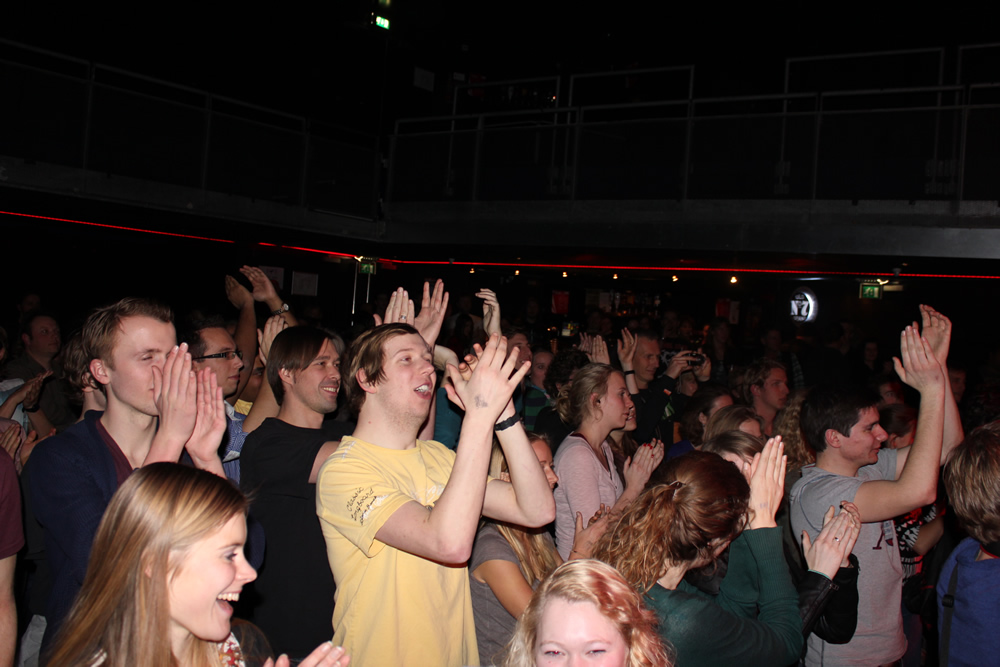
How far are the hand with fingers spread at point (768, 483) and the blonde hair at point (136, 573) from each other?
1.66 m

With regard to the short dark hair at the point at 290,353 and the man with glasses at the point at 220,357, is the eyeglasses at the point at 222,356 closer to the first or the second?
the man with glasses at the point at 220,357

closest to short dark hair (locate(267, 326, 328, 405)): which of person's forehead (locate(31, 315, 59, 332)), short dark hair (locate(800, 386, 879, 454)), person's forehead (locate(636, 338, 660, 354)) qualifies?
short dark hair (locate(800, 386, 879, 454))

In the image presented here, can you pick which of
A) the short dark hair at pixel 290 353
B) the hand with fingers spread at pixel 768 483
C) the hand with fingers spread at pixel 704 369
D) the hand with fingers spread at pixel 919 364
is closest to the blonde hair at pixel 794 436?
the hand with fingers spread at pixel 919 364

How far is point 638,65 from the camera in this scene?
12.4 m

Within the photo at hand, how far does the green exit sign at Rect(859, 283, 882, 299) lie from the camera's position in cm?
1150

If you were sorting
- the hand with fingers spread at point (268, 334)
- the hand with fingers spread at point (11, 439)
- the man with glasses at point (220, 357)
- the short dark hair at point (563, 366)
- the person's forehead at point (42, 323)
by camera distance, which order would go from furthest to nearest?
the person's forehead at point (42, 323) < the short dark hair at point (563, 366) < the hand with fingers spread at point (268, 334) < the man with glasses at point (220, 357) < the hand with fingers spread at point (11, 439)

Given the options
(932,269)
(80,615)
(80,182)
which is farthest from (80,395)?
(932,269)

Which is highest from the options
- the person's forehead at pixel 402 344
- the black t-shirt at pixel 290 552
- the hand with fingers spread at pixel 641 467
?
the person's forehead at pixel 402 344

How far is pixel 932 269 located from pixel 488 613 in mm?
9657

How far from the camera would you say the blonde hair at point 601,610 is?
1599 mm

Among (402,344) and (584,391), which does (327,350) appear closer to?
(402,344)

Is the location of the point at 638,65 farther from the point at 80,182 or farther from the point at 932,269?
the point at 80,182

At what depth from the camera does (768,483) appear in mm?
2285

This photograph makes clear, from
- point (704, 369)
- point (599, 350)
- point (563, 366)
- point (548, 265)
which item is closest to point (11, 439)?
point (563, 366)
